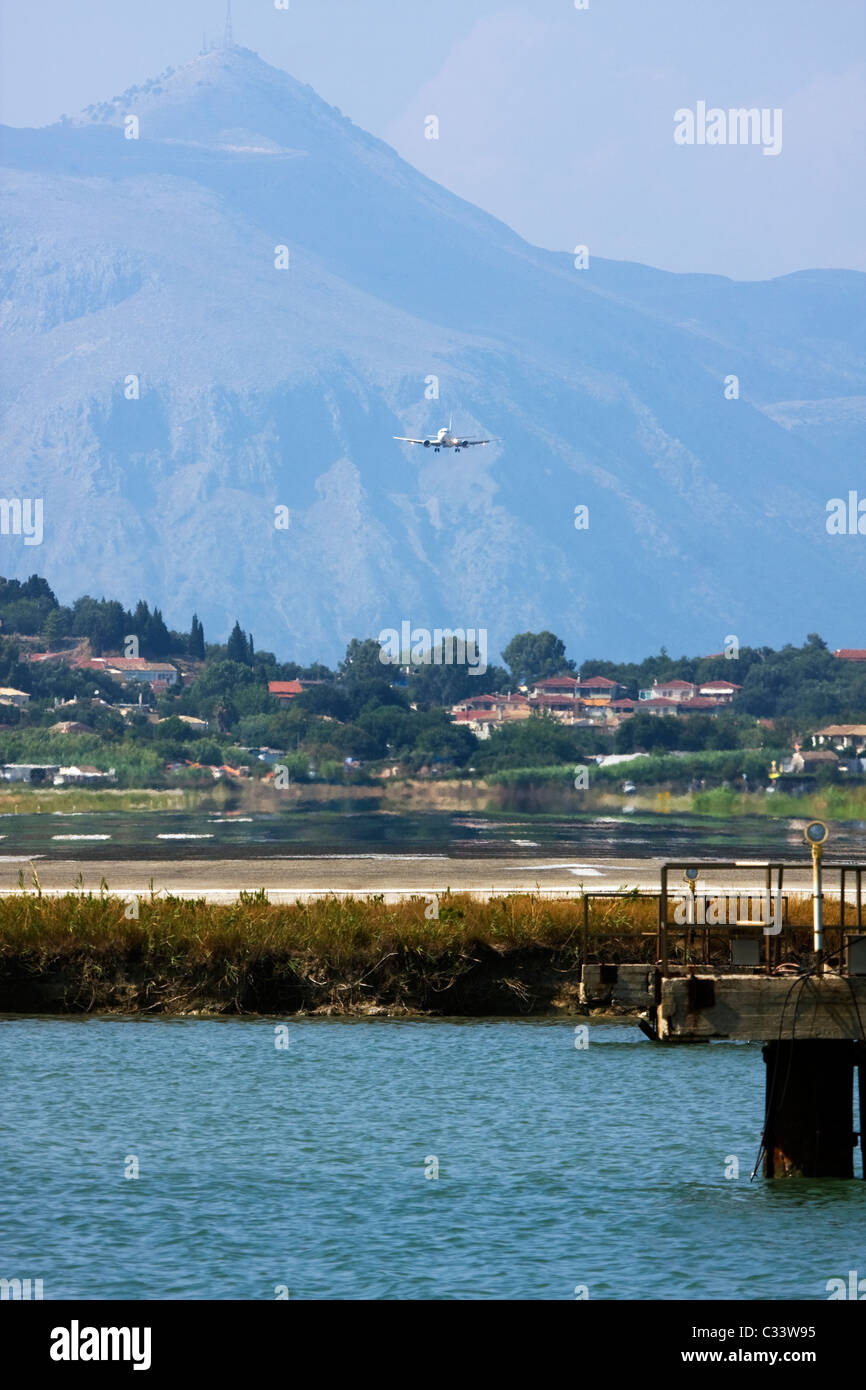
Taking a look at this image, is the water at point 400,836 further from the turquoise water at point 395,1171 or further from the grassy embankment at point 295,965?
the turquoise water at point 395,1171

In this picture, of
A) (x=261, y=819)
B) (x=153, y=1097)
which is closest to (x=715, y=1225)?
(x=153, y=1097)

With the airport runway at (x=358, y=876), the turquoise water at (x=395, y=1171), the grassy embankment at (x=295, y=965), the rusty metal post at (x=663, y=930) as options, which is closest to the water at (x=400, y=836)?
the airport runway at (x=358, y=876)

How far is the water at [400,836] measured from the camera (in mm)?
105562

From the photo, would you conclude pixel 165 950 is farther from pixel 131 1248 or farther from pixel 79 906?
pixel 131 1248

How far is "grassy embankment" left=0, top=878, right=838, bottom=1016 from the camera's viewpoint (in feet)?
147

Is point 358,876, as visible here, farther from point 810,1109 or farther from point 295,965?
point 810,1109

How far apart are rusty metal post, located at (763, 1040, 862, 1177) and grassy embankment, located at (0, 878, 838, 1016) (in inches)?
634

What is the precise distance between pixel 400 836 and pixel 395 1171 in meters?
108

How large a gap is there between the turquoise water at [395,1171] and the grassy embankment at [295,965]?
1842 millimetres

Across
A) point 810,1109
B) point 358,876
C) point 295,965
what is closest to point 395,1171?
point 810,1109

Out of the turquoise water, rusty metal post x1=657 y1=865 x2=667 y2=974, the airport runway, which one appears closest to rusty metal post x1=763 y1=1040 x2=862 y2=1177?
the turquoise water

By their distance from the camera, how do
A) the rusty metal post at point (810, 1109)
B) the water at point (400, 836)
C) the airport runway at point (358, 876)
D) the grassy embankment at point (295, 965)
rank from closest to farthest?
the rusty metal post at point (810, 1109), the grassy embankment at point (295, 965), the airport runway at point (358, 876), the water at point (400, 836)

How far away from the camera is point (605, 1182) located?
95.8 ft

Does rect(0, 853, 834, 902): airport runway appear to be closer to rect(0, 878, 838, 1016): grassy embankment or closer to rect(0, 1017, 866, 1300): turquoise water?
rect(0, 878, 838, 1016): grassy embankment
